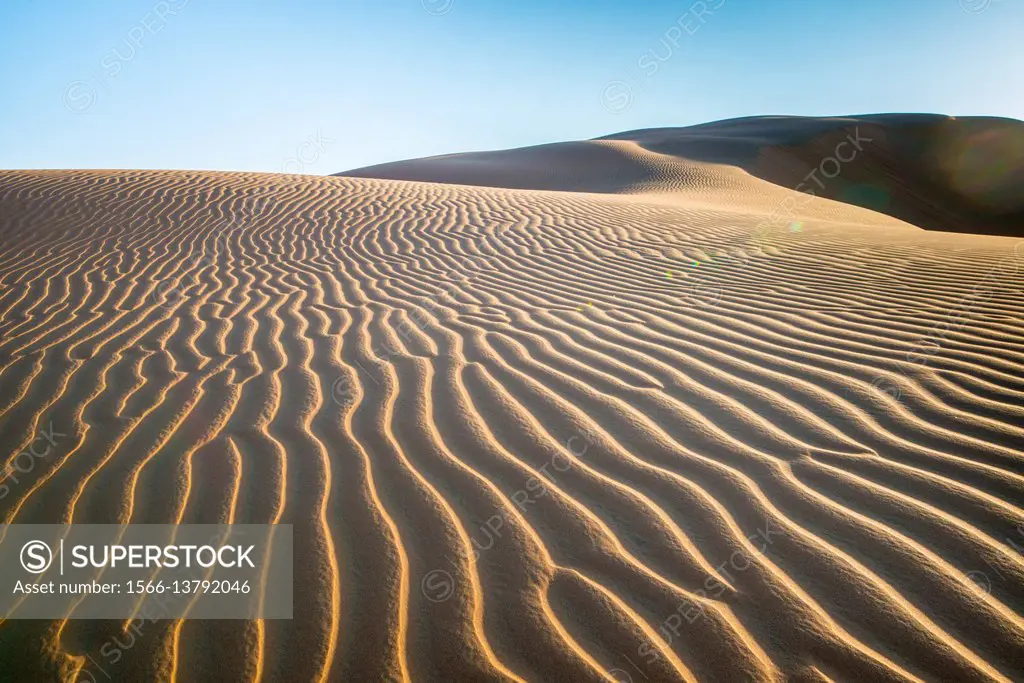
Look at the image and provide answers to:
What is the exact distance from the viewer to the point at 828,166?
104ft

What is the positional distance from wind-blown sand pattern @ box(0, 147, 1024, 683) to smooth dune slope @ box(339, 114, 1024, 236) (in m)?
16.2

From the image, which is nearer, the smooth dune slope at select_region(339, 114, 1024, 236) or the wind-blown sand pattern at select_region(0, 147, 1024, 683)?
the wind-blown sand pattern at select_region(0, 147, 1024, 683)

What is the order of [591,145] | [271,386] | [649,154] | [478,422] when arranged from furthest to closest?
[591,145] → [649,154] → [271,386] → [478,422]

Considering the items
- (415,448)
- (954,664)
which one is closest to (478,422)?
(415,448)

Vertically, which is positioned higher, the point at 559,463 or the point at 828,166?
the point at 828,166

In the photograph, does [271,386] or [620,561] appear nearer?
[620,561]

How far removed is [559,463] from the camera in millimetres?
2412

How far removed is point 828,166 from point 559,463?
3593cm

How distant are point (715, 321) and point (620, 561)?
2.49 meters

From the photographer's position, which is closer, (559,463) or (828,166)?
(559,463)

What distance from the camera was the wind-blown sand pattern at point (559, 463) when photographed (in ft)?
5.42

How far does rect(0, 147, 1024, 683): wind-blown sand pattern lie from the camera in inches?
65.0

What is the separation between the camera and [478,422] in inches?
108

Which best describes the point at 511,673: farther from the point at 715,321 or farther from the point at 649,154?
the point at 649,154
